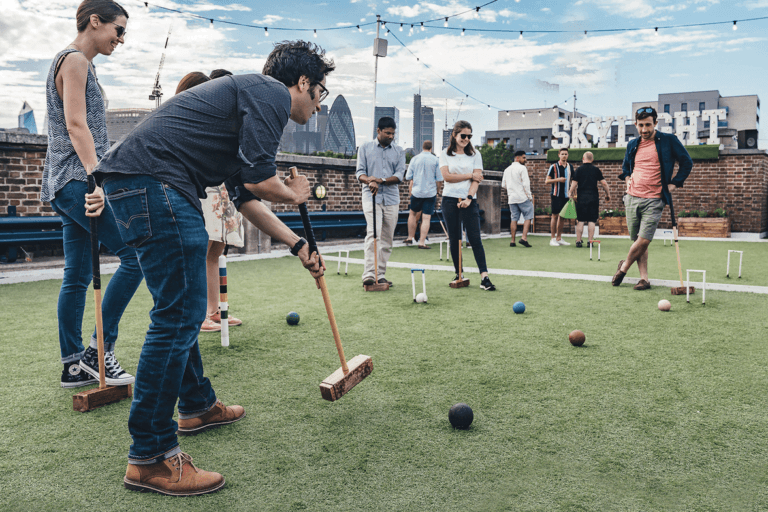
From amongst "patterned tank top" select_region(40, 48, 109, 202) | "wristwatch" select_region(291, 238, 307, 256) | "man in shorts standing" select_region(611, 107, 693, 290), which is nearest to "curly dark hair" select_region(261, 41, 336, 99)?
"wristwatch" select_region(291, 238, 307, 256)

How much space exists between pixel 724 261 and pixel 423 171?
5619mm

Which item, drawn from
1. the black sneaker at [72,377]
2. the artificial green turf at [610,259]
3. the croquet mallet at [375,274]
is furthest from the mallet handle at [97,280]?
the artificial green turf at [610,259]

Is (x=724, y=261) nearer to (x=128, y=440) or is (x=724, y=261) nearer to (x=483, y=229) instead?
(x=483, y=229)

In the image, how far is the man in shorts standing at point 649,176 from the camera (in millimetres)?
6017

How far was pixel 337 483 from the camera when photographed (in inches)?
81.0

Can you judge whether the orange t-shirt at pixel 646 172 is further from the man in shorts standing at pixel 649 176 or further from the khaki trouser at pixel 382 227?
the khaki trouser at pixel 382 227

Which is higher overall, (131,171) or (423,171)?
(423,171)

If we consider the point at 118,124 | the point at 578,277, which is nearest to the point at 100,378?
the point at 578,277

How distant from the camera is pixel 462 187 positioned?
20.7 ft

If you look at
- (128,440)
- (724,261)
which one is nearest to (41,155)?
(128,440)

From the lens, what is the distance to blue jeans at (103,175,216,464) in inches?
77.4

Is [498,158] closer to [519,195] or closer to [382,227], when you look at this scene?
[519,195]

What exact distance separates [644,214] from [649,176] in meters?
0.42

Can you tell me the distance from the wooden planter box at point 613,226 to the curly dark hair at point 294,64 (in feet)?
50.4
